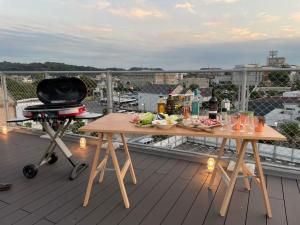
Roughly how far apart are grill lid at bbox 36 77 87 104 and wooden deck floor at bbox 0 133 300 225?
88 cm

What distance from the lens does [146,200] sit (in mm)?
2145

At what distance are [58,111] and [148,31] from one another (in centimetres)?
736

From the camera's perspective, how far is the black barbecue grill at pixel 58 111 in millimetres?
2559

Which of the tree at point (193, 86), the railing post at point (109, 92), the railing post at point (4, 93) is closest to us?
the tree at point (193, 86)

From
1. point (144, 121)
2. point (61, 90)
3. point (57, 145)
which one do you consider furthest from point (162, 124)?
point (61, 90)

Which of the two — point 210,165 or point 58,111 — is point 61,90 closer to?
point 58,111

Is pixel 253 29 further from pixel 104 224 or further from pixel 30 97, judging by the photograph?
pixel 104 224

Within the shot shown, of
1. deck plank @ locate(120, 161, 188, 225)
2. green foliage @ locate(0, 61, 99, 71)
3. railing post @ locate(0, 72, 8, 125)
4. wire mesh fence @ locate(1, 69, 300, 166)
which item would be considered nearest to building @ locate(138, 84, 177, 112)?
wire mesh fence @ locate(1, 69, 300, 166)

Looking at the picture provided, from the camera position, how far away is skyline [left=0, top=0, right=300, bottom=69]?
18.7ft

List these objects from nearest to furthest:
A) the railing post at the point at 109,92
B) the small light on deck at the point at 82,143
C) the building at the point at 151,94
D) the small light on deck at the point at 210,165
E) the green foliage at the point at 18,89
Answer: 1. the small light on deck at the point at 210,165
2. the building at the point at 151,94
3. the railing post at the point at 109,92
4. the small light on deck at the point at 82,143
5. the green foliage at the point at 18,89

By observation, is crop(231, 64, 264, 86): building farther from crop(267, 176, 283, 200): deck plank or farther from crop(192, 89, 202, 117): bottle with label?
crop(267, 176, 283, 200): deck plank

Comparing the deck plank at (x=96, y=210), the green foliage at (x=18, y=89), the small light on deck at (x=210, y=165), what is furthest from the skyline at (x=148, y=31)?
the deck plank at (x=96, y=210)

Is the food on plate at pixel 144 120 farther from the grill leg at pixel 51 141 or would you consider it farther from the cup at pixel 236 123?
the grill leg at pixel 51 141

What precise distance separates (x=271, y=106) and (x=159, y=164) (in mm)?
1487
